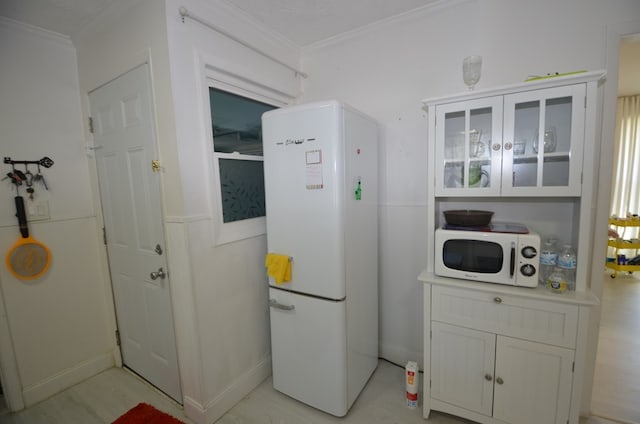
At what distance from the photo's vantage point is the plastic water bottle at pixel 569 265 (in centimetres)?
138

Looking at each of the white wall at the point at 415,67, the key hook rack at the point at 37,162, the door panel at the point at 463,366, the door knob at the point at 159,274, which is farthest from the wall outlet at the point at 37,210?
the door panel at the point at 463,366

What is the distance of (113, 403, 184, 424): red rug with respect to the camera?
1.67 meters

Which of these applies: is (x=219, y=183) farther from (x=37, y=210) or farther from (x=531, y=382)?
(x=531, y=382)

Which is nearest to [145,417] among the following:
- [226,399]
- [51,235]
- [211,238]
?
[226,399]

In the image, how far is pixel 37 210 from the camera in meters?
1.84

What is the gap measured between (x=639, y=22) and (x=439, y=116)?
1.06 metres

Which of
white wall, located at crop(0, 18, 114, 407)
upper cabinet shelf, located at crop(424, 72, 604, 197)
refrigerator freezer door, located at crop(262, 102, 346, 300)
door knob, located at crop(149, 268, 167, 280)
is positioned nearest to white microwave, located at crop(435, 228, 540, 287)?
upper cabinet shelf, located at crop(424, 72, 604, 197)

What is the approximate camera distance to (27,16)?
165 centimetres

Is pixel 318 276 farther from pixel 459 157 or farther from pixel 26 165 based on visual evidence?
pixel 26 165

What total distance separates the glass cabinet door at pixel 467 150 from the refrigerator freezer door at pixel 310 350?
3.31 feet

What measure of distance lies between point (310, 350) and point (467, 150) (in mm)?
1557

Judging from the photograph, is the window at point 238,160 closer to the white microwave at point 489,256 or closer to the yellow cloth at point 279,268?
the yellow cloth at point 279,268

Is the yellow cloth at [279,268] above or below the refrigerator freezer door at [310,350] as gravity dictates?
above

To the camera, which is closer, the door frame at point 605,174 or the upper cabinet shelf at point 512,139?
the upper cabinet shelf at point 512,139
